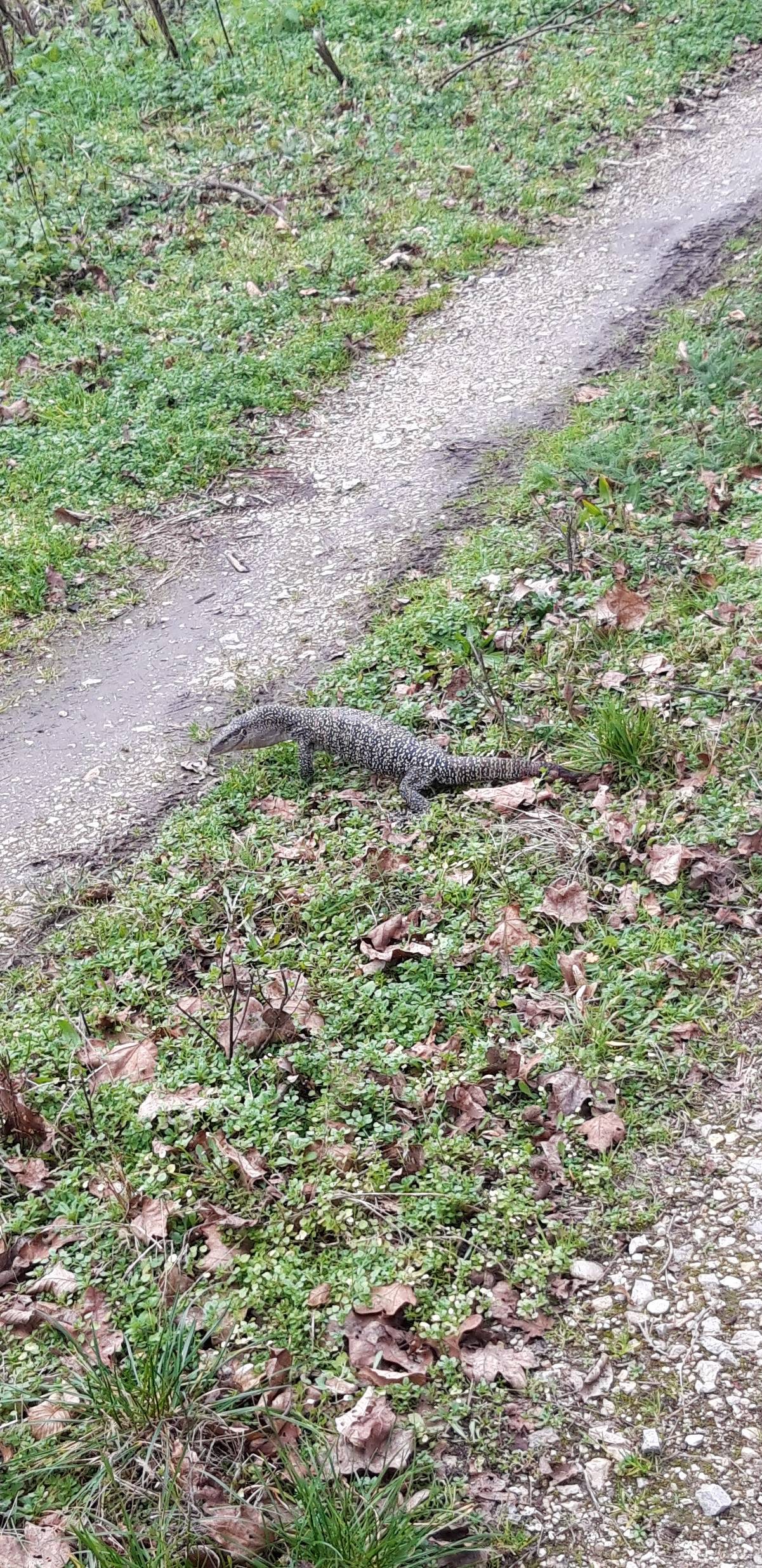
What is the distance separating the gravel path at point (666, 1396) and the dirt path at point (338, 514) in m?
3.66

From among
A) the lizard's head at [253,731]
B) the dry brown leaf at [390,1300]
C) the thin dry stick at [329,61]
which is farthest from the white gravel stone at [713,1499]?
the thin dry stick at [329,61]

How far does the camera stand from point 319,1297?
3.94 metres

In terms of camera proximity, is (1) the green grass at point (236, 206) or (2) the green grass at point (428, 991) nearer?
(2) the green grass at point (428, 991)

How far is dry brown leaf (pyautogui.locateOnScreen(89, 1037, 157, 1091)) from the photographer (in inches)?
196

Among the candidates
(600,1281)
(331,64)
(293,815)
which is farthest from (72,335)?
(600,1281)

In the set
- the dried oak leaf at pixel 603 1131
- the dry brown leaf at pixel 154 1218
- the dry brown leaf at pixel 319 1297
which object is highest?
the dry brown leaf at pixel 154 1218

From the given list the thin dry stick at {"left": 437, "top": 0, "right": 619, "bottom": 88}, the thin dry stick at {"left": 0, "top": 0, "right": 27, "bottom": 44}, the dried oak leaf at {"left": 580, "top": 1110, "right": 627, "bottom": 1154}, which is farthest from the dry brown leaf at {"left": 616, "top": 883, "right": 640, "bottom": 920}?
the thin dry stick at {"left": 0, "top": 0, "right": 27, "bottom": 44}

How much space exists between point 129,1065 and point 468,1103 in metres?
1.50

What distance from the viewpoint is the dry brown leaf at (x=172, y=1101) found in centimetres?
472

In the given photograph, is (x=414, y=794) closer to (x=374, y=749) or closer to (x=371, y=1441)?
(x=374, y=749)

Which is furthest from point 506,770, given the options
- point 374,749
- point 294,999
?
point 294,999

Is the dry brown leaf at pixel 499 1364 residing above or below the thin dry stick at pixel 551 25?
below

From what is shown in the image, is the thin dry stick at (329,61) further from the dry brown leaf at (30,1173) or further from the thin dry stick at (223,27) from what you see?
the dry brown leaf at (30,1173)

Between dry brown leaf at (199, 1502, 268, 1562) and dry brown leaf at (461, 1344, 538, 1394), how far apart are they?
0.76 meters
